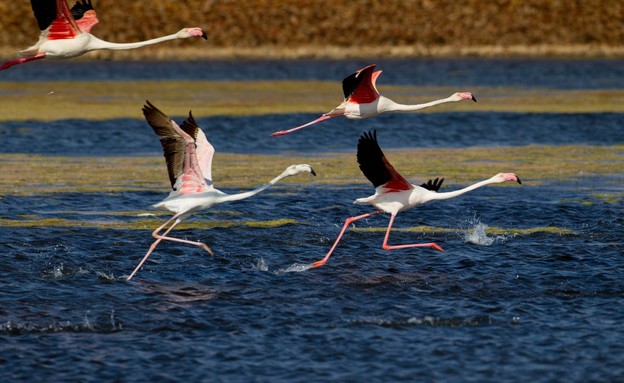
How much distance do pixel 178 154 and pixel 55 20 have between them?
273 centimetres

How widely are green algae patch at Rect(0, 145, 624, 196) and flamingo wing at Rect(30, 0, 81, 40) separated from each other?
455cm

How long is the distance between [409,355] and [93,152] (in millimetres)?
14206

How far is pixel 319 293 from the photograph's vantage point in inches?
466

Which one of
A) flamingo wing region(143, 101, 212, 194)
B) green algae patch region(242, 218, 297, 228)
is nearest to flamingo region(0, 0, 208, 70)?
flamingo wing region(143, 101, 212, 194)

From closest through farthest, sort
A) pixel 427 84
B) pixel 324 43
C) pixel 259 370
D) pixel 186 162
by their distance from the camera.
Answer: pixel 259 370
pixel 186 162
pixel 427 84
pixel 324 43

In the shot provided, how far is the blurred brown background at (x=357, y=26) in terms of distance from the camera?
59062mm

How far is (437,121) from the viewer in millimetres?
29188

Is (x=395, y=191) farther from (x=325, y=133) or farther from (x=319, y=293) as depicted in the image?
(x=325, y=133)

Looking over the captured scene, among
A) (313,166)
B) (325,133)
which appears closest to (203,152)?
(313,166)

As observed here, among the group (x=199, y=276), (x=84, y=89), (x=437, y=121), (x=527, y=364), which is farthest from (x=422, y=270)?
(x=84, y=89)

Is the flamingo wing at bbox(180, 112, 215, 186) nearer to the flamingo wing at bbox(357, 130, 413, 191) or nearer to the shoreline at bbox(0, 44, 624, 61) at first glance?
the flamingo wing at bbox(357, 130, 413, 191)

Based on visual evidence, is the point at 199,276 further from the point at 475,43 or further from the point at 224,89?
the point at 475,43

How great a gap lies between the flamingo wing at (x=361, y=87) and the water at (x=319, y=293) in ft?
6.14

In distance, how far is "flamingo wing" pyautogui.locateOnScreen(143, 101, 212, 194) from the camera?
11.0 meters
